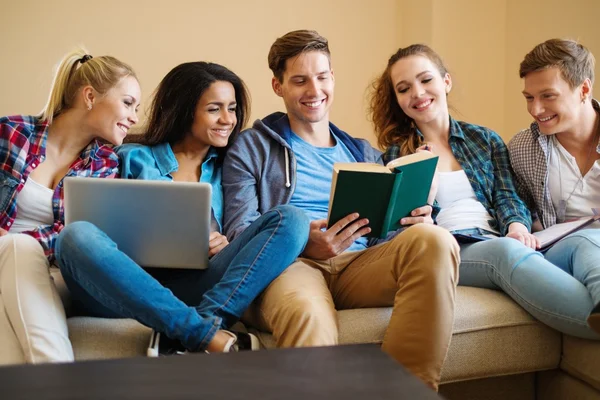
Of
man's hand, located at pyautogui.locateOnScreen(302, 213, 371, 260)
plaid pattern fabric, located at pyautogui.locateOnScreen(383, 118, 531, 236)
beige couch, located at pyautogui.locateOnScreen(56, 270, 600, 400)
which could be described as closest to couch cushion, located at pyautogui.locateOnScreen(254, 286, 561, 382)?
beige couch, located at pyautogui.locateOnScreen(56, 270, 600, 400)

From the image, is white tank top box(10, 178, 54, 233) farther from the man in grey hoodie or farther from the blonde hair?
the man in grey hoodie

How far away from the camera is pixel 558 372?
1.63 meters

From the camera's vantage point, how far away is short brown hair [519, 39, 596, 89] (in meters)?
1.92

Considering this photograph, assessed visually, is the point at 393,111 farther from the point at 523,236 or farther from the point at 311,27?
the point at 311,27

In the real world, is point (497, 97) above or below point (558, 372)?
above

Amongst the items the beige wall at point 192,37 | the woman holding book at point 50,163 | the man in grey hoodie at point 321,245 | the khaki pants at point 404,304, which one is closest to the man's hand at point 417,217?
the man in grey hoodie at point 321,245

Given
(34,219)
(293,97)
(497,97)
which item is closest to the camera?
(34,219)

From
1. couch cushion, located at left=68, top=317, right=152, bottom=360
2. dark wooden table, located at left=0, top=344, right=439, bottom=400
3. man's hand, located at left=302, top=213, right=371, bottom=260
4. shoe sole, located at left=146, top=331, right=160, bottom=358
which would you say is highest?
dark wooden table, located at left=0, top=344, right=439, bottom=400

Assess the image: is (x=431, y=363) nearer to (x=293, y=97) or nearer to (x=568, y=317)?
(x=568, y=317)

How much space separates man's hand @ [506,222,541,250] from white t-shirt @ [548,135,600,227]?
202 mm

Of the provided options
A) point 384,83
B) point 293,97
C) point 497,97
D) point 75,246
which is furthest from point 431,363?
point 497,97

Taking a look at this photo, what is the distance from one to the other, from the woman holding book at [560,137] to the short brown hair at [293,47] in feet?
2.07

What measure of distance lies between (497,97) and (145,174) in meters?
1.94

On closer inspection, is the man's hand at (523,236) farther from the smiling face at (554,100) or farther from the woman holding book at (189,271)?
the woman holding book at (189,271)
